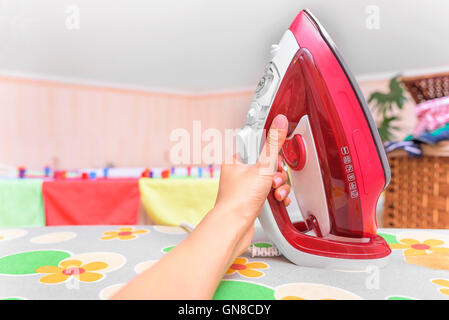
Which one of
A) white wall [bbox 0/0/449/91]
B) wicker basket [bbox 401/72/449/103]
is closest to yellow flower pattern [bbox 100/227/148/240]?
wicker basket [bbox 401/72/449/103]

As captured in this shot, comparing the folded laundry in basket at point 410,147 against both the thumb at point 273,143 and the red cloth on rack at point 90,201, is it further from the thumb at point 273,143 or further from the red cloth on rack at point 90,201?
the red cloth on rack at point 90,201

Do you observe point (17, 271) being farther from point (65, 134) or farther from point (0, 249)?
point (65, 134)

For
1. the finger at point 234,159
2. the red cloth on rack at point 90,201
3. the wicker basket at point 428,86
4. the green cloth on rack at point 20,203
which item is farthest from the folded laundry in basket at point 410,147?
the green cloth on rack at point 20,203

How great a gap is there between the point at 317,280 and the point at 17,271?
0.39 metres

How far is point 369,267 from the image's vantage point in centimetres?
39

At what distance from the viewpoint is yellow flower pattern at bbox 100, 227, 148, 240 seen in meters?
0.57

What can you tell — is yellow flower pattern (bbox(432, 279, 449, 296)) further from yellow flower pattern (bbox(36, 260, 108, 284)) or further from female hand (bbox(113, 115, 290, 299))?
yellow flower pattern (bbox(36, 260, 108, 284))

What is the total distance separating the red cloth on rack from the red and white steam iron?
1.02m

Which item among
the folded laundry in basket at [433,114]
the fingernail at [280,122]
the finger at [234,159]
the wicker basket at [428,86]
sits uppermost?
the wicker basket at [428,86]

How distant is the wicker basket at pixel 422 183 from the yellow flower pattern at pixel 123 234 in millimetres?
681

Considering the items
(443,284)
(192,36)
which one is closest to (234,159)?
(443,284)

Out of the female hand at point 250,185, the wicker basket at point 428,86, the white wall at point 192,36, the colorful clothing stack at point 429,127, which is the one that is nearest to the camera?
the female hand at point 250,185

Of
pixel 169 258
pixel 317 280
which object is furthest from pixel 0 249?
pixel 317 280

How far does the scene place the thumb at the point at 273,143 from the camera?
0.42m
